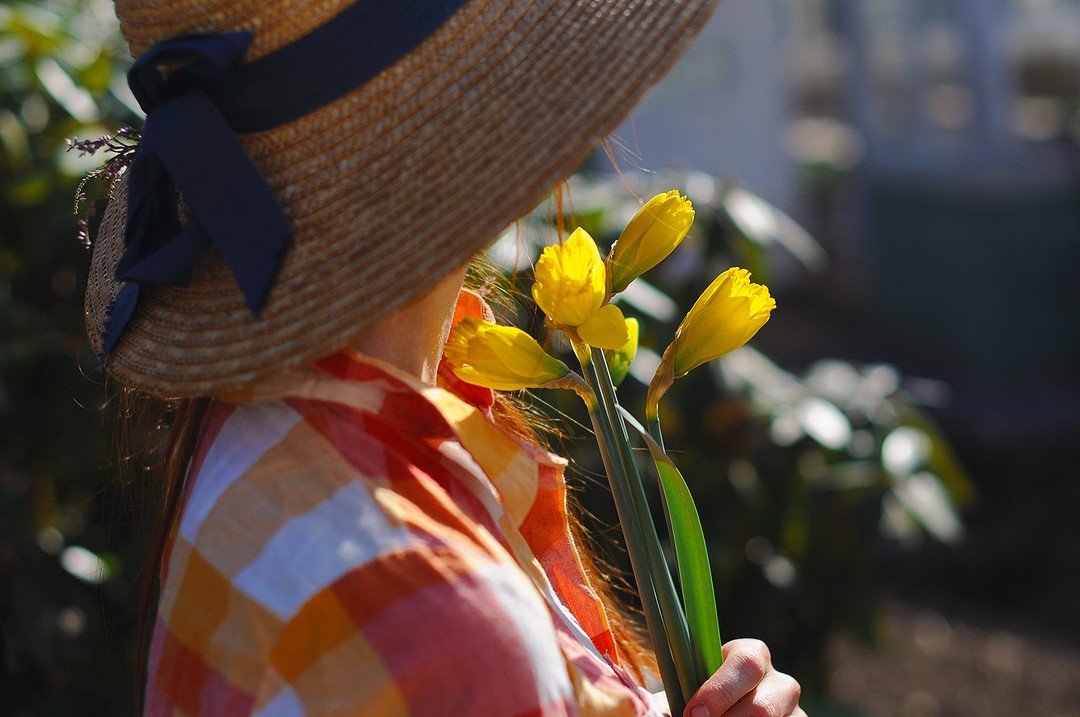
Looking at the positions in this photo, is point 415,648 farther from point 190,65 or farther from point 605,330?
point 190,65

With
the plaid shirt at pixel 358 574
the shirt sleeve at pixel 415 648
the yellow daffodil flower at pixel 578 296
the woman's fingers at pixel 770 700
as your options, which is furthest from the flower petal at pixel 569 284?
the woman's fingers at pixel 770 700

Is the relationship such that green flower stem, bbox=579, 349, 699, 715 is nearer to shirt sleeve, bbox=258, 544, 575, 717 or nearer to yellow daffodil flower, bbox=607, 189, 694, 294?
yellow daffodil flower, bbox=607, 189, 694, 294

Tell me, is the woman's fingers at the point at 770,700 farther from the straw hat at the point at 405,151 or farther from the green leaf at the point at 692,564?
the straw hat at the point at 405,151

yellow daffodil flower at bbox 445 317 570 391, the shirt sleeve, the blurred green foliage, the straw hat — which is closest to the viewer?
the shirt sleeve

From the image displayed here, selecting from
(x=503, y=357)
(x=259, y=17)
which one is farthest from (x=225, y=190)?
(x=503, y=357)

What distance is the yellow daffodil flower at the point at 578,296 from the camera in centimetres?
91

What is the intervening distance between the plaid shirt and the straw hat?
5cm

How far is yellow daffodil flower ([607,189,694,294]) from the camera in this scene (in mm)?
995

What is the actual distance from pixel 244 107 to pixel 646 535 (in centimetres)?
46

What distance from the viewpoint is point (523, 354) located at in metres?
0.94

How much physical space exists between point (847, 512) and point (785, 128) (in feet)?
16.9

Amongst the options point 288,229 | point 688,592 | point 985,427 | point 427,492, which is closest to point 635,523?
point 688,592

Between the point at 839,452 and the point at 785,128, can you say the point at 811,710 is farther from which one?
the point at 785,128

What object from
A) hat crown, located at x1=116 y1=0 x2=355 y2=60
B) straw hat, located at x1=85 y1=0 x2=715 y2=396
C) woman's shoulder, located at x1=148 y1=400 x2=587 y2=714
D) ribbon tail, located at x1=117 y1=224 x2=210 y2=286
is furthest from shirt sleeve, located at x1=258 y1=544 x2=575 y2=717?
hat crown, located at x1=116 y1=0 x2=355 y2=60
